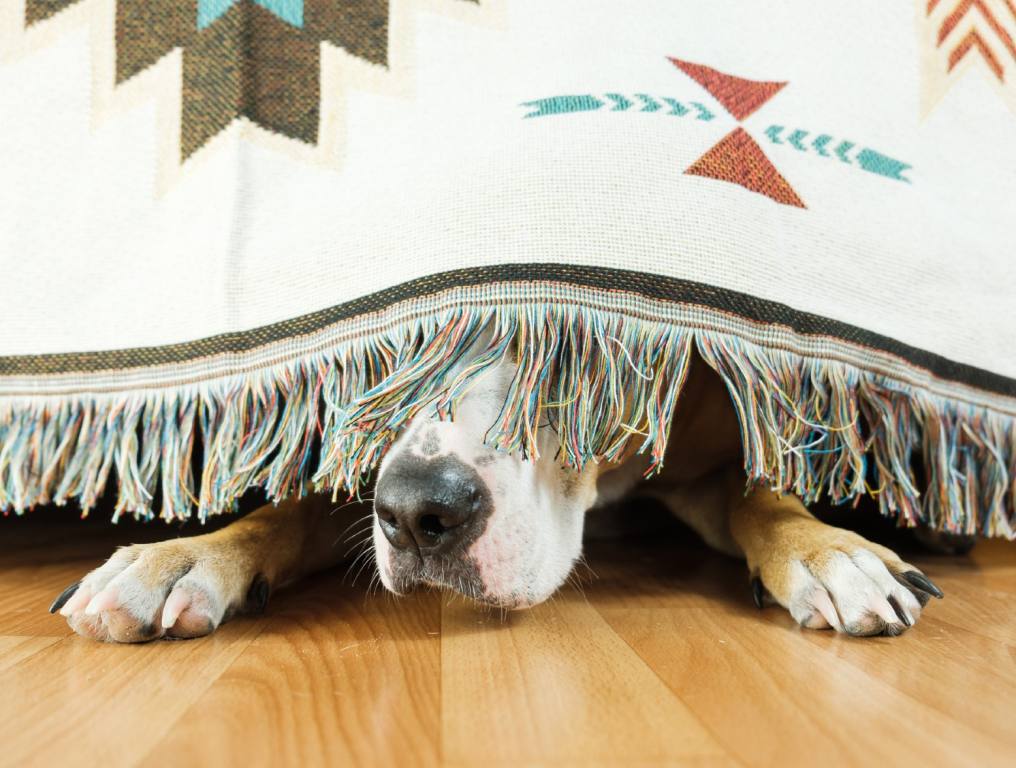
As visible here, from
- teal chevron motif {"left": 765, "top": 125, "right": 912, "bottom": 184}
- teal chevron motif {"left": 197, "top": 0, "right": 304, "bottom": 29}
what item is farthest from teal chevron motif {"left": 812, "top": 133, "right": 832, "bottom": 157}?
teal chevron motif {"left": 197, "top": 0, "right": 304, "bottom": 29}

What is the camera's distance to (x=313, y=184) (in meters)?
1.11

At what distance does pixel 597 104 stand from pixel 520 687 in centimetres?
71

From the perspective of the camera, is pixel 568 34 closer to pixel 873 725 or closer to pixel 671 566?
pixel 671 566

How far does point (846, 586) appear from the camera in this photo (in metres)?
0.88

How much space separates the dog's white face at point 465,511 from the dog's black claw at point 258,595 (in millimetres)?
170

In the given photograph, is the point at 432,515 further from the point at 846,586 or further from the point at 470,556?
the point at 846,586

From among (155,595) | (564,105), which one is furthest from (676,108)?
(155,595)

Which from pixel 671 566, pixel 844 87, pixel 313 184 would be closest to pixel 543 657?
pixel 671 566

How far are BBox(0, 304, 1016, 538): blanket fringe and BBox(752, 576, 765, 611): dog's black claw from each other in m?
0.12

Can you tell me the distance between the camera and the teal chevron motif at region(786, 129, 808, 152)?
112 centimetres

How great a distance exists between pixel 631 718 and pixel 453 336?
1.46 ft

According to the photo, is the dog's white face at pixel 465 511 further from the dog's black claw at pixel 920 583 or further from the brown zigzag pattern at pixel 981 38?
the brown zigzag pattern at pixel 981 38

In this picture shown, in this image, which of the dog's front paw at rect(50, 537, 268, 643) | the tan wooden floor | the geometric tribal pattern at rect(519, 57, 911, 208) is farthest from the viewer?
the geometric tribal pattern at rect(519, 57, 911, 208)

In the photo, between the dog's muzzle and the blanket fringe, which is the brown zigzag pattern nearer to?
the blanket fringe
